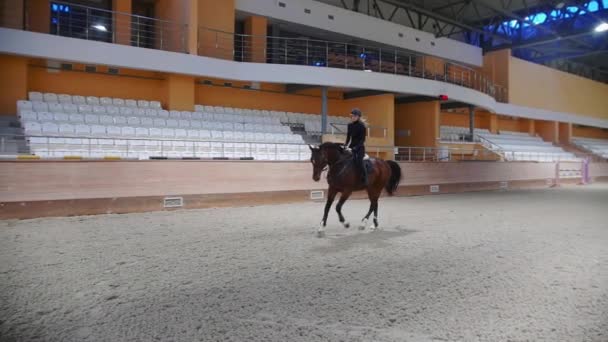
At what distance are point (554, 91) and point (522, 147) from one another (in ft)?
30.4

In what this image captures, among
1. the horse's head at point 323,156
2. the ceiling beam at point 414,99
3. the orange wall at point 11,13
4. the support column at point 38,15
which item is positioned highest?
the support column at point 38,15

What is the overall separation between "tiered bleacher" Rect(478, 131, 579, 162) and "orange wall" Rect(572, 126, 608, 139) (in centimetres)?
1060

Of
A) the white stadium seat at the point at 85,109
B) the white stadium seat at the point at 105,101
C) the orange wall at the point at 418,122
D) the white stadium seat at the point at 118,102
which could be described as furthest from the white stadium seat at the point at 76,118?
the orange wall at the point at 418,122

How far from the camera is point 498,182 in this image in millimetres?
20453

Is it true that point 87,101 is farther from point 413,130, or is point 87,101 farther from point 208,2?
point 413,130

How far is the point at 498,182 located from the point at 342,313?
19637 millimetres

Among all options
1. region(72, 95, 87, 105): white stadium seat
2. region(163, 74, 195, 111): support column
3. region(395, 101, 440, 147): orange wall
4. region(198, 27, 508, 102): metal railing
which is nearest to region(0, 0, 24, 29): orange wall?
region(72, 95, 87, 105): white stadium seat

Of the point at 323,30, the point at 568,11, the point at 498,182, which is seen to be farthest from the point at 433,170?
the point at 568,11

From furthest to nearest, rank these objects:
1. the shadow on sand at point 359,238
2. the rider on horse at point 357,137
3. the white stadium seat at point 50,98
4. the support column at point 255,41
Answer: the support column at point 255,41, the white stadium seat at point 50,98, the rider on horse at point 357,137, the shadow on sand at point 359,238

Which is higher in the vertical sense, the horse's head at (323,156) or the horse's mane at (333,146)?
the horse's mane at (333,146)

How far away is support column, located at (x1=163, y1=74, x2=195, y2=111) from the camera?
15984 millimetres

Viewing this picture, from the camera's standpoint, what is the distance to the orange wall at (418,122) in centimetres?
2150

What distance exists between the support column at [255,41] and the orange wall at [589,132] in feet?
116

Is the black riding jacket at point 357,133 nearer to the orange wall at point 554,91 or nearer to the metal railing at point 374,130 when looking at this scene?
the metal railing at point 374,130
